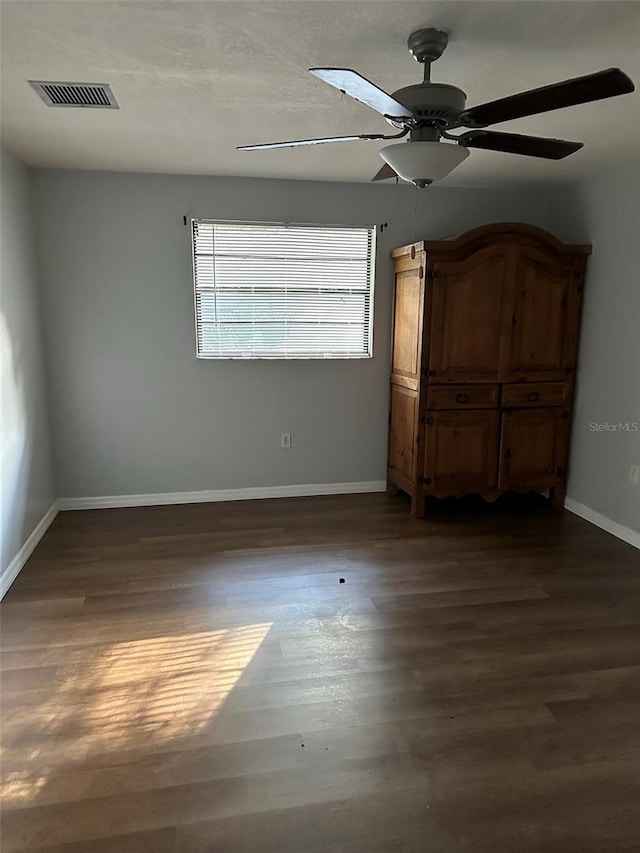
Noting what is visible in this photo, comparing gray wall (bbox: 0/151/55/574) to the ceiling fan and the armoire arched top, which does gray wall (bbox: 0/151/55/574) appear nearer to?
the ceiling fan

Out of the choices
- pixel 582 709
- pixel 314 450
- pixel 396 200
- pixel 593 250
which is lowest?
pixel 582 709

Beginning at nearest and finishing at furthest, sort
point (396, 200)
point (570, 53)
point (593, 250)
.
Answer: point (570, 53) → point (593, 250) → point (396, 200)

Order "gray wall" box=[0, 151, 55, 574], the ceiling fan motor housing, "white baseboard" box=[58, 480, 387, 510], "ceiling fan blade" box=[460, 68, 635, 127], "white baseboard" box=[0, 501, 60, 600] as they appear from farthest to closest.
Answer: "white baseboard" box=[58, 480, 387, 510]
"gray wall" box=[0, 151, 55, 574]
"white baseboard" box=[0, 501, 60, 600]
the ceiling fan motor housing
"ceiling fan blade" box=[460, 68, 635, 127]

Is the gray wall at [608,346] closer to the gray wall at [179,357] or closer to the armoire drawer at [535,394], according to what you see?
the armoire drawer at [535,394]

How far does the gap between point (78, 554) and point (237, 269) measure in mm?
2183

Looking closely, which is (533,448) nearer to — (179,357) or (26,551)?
(179,357)

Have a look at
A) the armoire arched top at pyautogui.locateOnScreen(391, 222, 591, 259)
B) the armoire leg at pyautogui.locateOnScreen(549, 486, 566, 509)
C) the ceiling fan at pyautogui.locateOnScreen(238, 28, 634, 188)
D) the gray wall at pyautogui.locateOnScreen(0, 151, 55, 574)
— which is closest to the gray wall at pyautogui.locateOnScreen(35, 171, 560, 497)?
the gray wall at pyautogui.locateOnScreen(0, 151, 55, 574)

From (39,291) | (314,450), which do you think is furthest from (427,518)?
(39,291)

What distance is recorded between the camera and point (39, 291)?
12.7 feet

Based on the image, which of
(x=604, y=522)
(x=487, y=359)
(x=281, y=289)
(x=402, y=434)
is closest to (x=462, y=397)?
(x=487, y=359)

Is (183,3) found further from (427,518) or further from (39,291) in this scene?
(427,518)

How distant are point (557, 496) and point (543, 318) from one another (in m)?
1.32

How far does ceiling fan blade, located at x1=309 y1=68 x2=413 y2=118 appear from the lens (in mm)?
1550

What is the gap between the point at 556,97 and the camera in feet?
5.57
